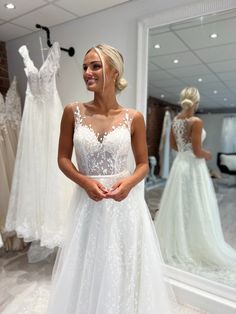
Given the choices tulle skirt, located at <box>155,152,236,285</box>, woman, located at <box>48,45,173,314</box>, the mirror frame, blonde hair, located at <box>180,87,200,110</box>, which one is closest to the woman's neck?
woman, located at <box>48,45,173,314</box>

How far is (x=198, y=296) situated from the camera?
62.8 inches

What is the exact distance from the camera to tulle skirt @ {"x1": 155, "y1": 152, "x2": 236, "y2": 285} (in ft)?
5.74

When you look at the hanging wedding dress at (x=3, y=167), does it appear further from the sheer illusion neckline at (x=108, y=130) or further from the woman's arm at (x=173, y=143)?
the woman's arm at (x=173, y=143)

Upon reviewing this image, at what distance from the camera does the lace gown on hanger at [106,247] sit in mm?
1118

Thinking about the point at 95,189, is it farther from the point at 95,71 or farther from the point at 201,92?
the point at 201,92

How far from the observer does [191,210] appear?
181 centimetres

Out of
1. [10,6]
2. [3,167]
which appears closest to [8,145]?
[3,167]

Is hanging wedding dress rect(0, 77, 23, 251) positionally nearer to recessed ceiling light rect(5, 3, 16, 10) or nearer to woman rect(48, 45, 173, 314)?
recessed ceiling light rect(5, 3, 16, 10)

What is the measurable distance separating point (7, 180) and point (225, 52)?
1.89m

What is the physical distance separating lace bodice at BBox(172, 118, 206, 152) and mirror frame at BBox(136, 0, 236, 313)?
28 cm

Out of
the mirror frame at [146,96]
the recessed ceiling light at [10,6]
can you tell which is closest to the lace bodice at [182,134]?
the mirror frame at [146,96]

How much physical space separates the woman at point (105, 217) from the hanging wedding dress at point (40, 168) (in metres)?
0.61

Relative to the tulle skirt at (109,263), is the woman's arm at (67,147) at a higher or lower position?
higher

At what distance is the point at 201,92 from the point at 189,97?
0.26 feet
